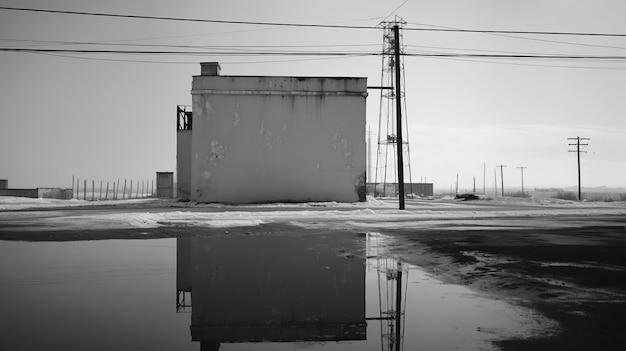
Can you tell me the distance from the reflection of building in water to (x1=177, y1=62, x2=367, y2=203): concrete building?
759 inches

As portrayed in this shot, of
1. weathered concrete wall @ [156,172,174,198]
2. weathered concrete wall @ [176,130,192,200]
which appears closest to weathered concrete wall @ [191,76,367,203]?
weathered concrete wall @ [176,130,192,200]

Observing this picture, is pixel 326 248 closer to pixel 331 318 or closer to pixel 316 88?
pixel 331 318

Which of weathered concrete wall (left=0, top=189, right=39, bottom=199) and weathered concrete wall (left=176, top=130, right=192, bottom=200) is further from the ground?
weathered concrete wall (left=176, top=130, right=192, bottom=200)

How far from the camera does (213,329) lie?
3.81 meters

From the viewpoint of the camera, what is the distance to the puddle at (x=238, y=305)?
11.6 feet

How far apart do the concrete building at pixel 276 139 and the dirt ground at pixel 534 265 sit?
14910 mm

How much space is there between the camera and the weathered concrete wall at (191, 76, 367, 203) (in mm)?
27844

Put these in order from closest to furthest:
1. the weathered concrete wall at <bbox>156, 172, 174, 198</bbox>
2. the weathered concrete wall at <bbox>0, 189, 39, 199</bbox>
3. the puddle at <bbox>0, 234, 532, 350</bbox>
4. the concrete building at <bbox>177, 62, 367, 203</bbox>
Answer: the puddle at <bbox>0, 234, 532, 350</bbox>
the concrete building at <bbox>177, 62, 367, 203</bbox>
the weathered concrete wall at <bbox>0, 189, 39, 199</bbox>
the weathered concrete wall at <bbox>156, 172, 174, 198</bbox>

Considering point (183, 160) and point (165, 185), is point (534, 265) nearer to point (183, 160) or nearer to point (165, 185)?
point (183, 160)

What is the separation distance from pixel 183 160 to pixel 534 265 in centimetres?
2883

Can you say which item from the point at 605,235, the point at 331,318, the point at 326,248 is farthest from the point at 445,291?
the point at 605,235

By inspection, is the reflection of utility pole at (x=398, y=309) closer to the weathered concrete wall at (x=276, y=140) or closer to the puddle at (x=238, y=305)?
the puddle at (x=238, y=305)

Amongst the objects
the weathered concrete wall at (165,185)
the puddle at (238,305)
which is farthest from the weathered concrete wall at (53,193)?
the puddle at (238,305)

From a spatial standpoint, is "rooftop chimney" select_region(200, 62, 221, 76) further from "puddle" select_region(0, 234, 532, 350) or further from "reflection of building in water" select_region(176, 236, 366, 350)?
"puddle" select_region(0, 234, 532, 350)
